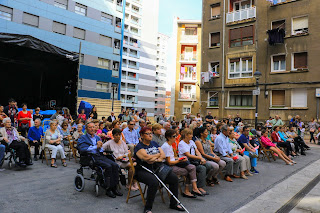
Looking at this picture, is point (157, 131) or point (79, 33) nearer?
point (157, 131)

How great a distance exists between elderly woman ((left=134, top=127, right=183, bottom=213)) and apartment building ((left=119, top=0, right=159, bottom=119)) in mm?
49503

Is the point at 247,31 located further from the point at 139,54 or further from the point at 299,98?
the point at 139,54

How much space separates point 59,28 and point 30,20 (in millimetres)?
3218

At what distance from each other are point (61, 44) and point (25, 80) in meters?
12.9

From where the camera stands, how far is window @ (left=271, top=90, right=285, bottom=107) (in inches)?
808

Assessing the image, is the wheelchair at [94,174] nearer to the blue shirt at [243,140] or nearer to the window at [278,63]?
the blue shirt at [243,140]

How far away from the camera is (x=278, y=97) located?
20.8 meters

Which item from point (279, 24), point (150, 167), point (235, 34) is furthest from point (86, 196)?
point (235, 34)

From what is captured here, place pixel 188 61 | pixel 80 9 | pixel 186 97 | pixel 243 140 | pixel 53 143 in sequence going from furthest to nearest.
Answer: pixel 188 61
pixel 186 97
pixel 80 9
pixel 243 140
pixel 53 143

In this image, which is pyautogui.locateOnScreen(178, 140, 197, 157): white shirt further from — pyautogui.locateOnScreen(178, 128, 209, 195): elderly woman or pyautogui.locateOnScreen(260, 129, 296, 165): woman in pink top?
pyautogui.locateOnScreen(260, 129, 296, 165): woman in pink top

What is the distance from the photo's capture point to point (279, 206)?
468cm

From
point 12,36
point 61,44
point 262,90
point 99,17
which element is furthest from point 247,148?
point 99,17

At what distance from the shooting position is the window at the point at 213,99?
2467 centimetres

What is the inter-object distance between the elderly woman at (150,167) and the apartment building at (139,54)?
4950cm
